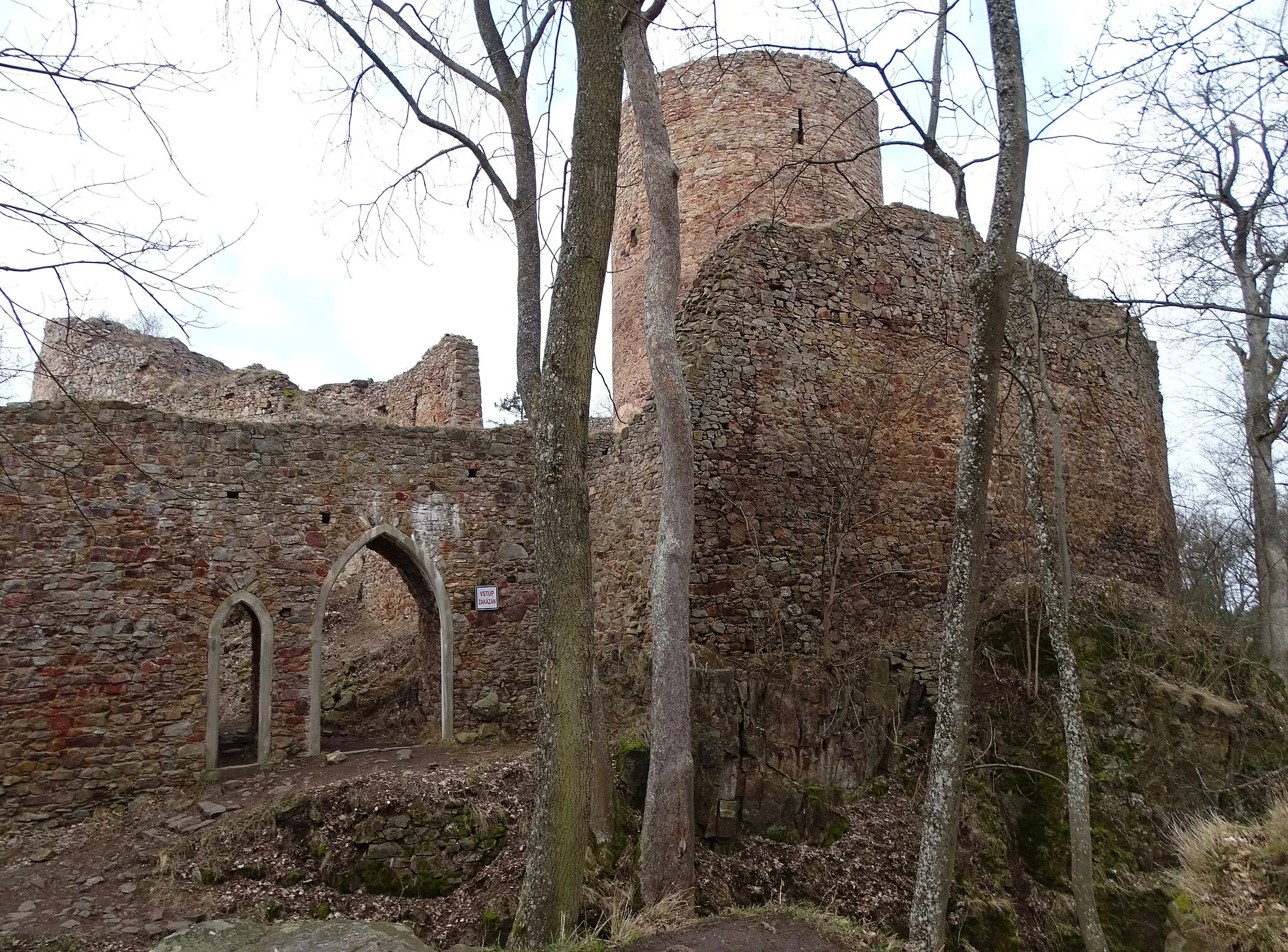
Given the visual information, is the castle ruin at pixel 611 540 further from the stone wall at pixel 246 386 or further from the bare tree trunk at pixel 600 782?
the stone wall at pixel 246 386

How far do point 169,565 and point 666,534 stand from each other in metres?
5.27

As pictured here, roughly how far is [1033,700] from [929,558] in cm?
192

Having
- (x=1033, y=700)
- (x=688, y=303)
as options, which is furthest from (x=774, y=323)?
(x=1033, y=700)

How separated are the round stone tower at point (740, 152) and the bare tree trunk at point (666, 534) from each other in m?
Result: 7.40

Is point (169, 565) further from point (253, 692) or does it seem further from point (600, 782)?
point (600, 782)

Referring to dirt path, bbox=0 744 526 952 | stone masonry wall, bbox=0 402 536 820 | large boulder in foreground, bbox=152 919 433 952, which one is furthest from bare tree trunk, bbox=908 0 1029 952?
stone masonry wall, bbox=0 402 536 820

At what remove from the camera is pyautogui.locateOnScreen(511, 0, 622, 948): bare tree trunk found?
18.0ft

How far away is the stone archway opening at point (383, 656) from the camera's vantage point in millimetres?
9703

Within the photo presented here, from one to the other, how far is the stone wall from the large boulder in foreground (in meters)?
9.17

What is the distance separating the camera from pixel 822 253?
9.91 metres

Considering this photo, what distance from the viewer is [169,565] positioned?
8797 millimetres

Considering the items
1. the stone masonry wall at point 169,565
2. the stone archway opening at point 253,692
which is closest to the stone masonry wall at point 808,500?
A: the stone masonry wall at point 169,565

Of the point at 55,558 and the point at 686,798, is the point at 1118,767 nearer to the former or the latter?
the point at 686,798

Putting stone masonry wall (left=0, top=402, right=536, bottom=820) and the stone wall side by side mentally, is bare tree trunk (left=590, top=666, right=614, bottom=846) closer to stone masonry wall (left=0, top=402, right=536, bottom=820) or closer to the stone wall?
stone masonry wall (left=0, top=402, right=536, bottom=820)
